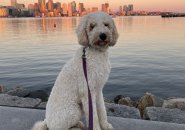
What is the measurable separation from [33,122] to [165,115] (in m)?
2.53

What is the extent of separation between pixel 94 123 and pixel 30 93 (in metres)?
6.34

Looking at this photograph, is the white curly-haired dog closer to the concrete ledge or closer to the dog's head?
the dog's head

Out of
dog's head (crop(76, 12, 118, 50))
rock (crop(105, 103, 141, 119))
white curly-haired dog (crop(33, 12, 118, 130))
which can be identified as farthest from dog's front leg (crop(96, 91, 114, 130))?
rock (crop(105, 103, 141, 119))

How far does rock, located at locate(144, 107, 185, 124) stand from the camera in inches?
206

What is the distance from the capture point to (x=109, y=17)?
3484 millimetres

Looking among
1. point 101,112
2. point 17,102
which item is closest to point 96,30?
point 101,112

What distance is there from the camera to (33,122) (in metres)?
4.59

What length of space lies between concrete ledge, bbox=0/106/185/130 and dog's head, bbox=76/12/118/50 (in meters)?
1.62

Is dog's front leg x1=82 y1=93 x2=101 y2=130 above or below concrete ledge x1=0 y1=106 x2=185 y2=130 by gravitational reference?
above

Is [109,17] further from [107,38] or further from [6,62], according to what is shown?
[6,62]

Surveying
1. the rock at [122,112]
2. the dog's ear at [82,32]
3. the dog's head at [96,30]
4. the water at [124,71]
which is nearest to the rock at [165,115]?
the rock at [122,112]

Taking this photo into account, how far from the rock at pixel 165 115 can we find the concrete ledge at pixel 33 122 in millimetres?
745

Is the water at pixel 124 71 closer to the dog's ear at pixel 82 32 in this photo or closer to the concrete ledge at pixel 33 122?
the concrete ledge at pixel 33 122

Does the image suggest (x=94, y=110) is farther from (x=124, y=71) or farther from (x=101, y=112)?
(x=124, y=71)
